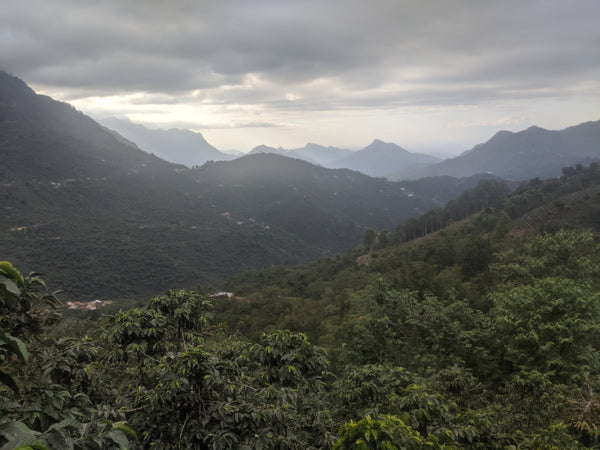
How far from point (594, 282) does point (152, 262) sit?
279ft

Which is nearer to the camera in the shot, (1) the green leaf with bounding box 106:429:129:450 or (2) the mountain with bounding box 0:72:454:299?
(1) the green leaf with bounding box 106:429:129:450

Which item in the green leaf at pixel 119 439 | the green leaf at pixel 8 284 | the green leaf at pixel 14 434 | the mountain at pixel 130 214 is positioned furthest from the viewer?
the mountain at pixel 130 214

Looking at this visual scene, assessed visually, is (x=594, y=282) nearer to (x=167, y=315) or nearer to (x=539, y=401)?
(x=539, y=401)

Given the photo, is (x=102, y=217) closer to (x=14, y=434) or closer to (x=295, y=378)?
(x=295, y=378)

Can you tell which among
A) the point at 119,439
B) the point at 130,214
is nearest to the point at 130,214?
the point at 130,214

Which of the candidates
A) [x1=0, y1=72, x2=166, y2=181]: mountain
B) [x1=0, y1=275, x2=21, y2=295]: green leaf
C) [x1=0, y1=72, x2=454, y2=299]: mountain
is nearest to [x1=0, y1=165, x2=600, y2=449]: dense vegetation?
[x1=0, y1=275, x2=21, y2=295]: green leaf

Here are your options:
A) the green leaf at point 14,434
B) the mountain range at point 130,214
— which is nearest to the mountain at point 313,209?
the mountain range at point 130,214

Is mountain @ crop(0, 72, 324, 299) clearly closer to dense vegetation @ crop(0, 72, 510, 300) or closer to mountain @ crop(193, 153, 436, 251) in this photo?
dense vegetation @ crop(0, 72, 510, 300)

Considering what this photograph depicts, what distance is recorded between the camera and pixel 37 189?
354 ft

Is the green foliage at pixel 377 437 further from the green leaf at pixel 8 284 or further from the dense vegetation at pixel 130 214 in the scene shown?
the dense vegetation at pixel 130 214

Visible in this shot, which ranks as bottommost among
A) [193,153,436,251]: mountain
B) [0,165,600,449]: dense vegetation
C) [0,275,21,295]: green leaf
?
[193,153,436,251]: mountain

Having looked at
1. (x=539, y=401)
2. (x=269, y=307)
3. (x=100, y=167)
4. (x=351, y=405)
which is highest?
(x=100, y=167)

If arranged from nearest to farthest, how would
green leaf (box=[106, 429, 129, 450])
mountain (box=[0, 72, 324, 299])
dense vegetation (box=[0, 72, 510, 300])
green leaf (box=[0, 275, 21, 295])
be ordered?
green leaf (box=[0, 275, 21, 295]), green leaf (box=[106, 429, 129, 450]), mountain (box=[0, 72, 324, 299]), dense vegetation (box=[0, 72, 510, 300])

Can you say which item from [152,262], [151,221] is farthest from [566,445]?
[151,221]
